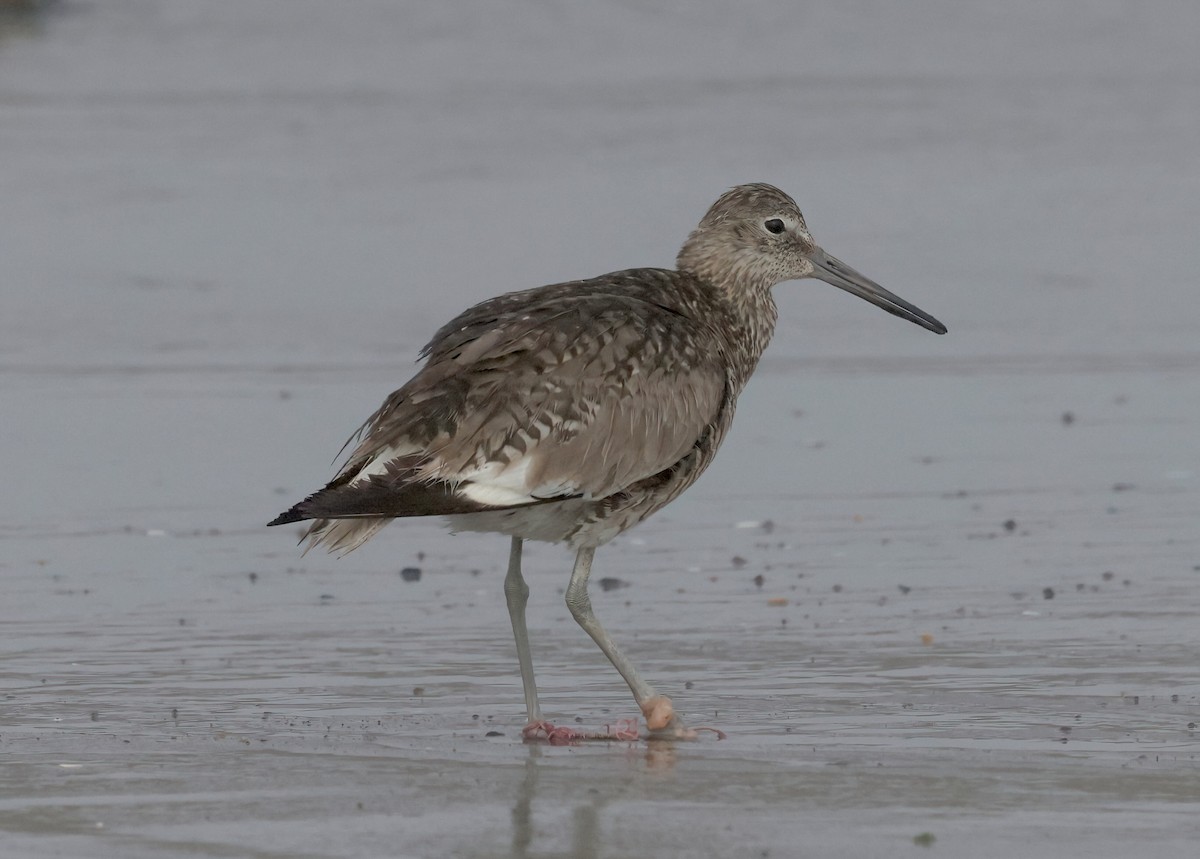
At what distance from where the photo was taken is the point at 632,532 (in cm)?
833

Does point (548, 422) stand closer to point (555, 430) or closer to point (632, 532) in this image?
point (555, 430)

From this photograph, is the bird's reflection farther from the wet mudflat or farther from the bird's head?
the bird's head

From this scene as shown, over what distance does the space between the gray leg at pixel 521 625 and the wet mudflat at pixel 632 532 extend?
0.08 meters

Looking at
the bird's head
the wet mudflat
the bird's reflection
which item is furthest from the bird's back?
the bird's reflection

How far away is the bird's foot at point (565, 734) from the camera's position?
18.7ft

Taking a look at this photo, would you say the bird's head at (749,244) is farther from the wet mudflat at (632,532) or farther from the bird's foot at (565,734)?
the bird's foot at (565,734)

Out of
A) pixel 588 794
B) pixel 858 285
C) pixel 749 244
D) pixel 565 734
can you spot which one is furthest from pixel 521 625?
pixel 858 285

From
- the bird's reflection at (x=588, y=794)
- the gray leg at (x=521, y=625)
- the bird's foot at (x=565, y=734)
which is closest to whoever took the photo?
the bird's reflection at (x=588, y=794)

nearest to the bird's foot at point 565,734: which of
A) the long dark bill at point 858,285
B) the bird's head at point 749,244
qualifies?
the bird's head at point 749,244

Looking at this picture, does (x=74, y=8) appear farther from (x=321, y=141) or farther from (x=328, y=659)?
(x=328, y=659)

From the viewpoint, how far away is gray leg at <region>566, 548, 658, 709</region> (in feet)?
19.5

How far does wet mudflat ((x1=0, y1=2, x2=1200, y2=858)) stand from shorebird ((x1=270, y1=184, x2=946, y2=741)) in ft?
1.60

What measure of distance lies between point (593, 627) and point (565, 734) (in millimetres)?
481

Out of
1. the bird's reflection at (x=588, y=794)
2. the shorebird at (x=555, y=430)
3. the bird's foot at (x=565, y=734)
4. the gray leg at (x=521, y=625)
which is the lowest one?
the bird's reflection at (x=588, y=794)
